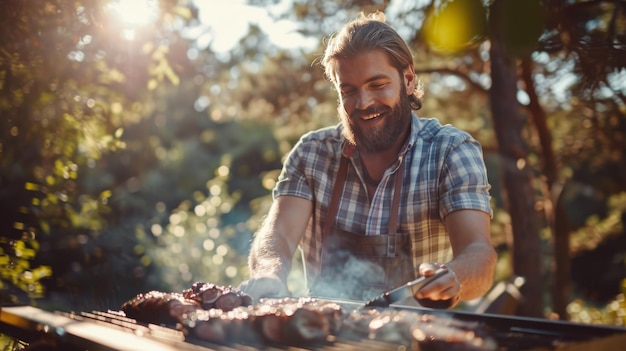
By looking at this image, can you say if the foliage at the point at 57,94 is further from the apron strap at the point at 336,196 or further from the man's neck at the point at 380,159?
the man's neck at the point at 380,159

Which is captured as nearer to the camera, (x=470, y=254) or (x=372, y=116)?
(x=470, y=254)

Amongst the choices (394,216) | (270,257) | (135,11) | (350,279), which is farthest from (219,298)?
(135,11)

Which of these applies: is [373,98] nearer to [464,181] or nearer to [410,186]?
[410,186]

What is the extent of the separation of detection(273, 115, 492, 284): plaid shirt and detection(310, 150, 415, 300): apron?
0.05 metres

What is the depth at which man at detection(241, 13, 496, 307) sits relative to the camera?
3232mm

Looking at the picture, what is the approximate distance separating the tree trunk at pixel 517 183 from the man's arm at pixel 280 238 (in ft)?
15.4

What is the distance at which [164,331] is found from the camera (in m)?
1.98

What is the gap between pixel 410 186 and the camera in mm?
3391

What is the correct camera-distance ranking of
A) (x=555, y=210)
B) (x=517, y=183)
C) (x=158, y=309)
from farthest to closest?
1. (x=555, y=210)
2. (x=517, y=183)
3. (x=158, y=309)

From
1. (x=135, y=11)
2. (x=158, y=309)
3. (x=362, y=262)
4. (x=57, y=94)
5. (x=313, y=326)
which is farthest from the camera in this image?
(x=135, y=11)

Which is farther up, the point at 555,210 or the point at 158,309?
the point at 555,210

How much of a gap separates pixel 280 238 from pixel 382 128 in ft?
2.76

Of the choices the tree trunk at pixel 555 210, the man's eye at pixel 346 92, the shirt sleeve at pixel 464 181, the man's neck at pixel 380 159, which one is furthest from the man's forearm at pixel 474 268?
the tree trunk at pixel 555 210

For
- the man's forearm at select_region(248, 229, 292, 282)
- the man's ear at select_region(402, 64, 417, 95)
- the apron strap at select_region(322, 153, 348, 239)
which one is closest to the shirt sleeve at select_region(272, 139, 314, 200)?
the apron strap at select_region(322, 153, 348, 239)
